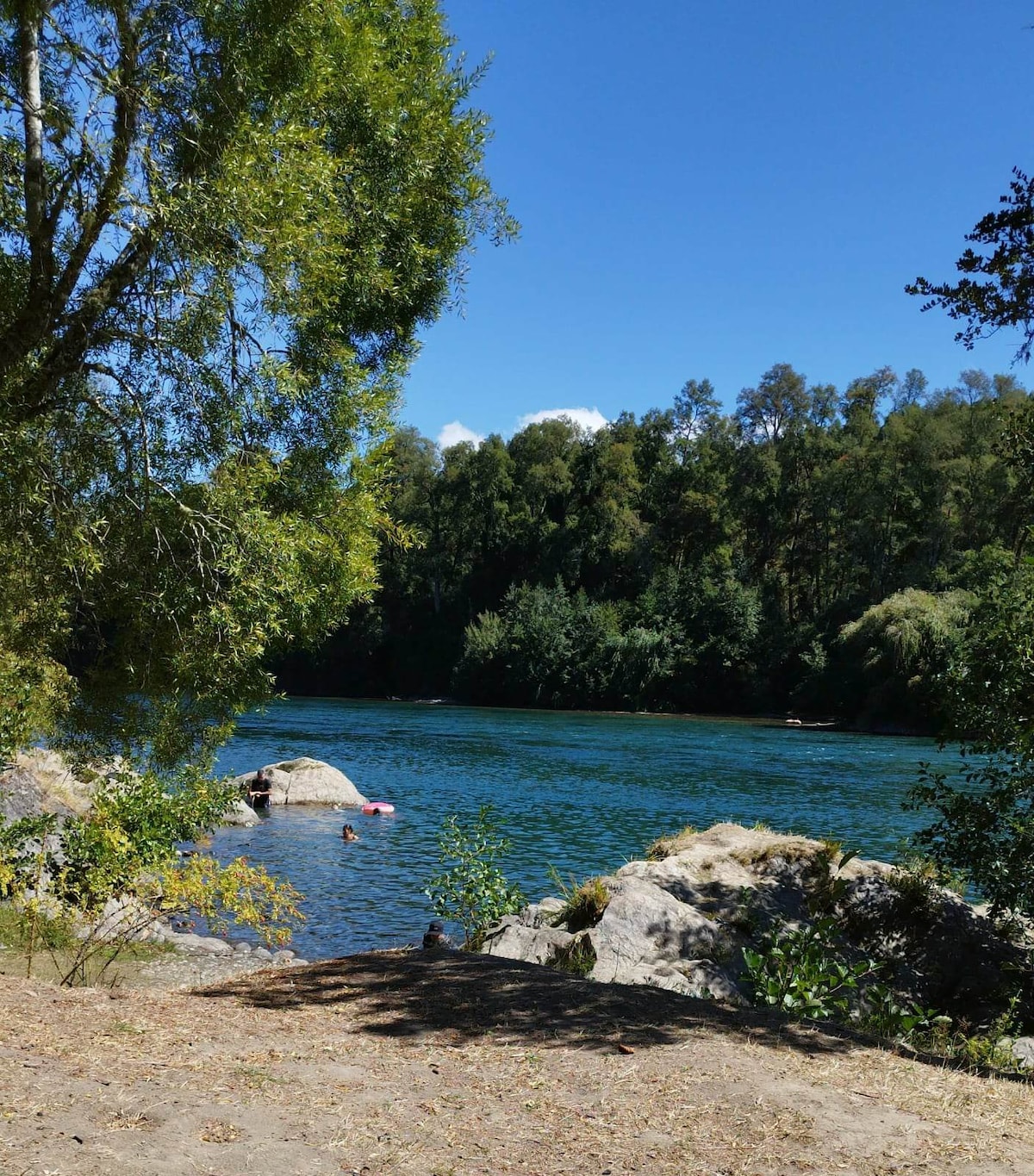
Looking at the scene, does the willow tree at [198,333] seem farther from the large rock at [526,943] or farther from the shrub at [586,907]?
the shrub at [586,907]

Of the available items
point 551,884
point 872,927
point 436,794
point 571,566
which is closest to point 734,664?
point 571,566

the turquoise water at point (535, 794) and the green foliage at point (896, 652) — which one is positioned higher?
the green foliage at point (896, 652)

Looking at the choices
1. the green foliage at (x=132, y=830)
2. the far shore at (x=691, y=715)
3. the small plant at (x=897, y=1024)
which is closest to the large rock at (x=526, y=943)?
the small plant at (x=897, y=1024)

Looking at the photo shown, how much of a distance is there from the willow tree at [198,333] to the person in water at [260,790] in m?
15.5

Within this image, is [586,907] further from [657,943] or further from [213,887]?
[213,887]

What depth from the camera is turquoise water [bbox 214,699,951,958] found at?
15.7 meters

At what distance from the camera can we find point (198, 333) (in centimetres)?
594

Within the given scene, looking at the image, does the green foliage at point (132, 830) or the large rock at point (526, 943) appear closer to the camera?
the green foliage at point (132, 830)

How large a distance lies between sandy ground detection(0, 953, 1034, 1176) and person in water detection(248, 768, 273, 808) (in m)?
17.3

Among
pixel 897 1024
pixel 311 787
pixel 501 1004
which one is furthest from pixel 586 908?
pixel 311 787

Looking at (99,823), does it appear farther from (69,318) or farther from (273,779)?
(273,779)

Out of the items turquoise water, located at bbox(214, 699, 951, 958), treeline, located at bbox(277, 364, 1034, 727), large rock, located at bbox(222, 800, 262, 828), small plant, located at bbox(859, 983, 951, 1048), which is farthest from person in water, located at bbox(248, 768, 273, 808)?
treeline, located at bbox(277, 364, 1034, 727)

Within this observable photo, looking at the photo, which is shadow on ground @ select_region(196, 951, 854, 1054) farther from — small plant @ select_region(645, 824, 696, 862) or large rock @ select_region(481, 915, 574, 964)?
small plant @ select_region(645, 824, 696, 862)

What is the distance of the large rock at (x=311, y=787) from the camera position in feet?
76.2
